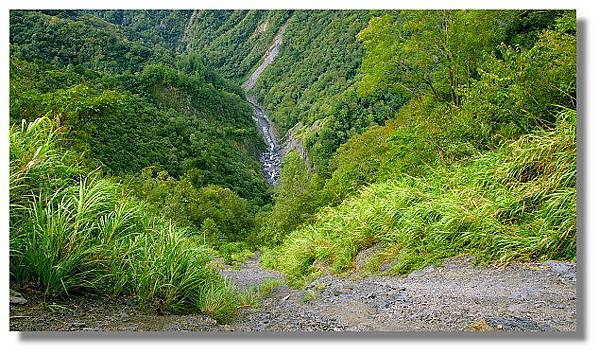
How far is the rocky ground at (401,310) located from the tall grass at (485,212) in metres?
0.30

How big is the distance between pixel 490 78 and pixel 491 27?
2021 mm

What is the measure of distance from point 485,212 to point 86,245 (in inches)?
144

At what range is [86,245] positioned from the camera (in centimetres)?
338

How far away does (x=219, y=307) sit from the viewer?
141 inches

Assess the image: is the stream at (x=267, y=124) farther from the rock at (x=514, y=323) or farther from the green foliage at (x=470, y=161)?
the rock at (x=514, y=323)

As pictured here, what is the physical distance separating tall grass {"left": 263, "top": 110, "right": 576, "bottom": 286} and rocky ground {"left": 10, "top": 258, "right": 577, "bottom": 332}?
0.30 m

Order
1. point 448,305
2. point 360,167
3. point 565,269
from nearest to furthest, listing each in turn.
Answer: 1. point 448,305
2. point 565,269
3. point 360,167

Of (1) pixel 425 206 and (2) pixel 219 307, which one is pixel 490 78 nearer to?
(1) pixel 425 206

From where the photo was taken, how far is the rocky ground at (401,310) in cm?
323

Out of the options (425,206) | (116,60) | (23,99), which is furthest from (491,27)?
(116,60)

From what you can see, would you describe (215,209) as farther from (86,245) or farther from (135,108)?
(86,245)

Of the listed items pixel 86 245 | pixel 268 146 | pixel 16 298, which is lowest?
pixel 268 146

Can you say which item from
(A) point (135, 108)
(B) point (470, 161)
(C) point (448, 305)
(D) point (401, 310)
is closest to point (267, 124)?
(A) point (135, 108)
